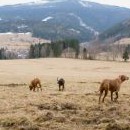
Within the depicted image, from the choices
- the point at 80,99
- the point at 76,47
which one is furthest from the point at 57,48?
the point at 80,99

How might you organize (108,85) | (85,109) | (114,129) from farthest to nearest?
(108,85) < (85,109) < (114,129)

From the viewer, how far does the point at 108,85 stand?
23312 millimetres

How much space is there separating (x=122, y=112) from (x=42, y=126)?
433 cm

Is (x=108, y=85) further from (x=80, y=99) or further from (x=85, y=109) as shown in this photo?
(x=85, y=109)

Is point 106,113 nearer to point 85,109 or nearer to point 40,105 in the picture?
point 85,109

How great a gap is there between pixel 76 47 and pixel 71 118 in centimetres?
14664

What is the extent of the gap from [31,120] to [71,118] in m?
1.69

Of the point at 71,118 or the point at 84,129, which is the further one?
the point at 71,118

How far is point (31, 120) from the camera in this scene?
17.1 metres

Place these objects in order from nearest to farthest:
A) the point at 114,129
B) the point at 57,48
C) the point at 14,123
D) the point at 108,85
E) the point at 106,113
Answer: the point at 114,129 → the point at 14,123 → the point at 106,113 → the point at 108,85 → the point at 57,48

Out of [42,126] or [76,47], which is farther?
[76,47]

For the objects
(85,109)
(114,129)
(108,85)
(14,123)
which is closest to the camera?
(114,129)

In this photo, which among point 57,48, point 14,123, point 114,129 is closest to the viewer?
point 114,129

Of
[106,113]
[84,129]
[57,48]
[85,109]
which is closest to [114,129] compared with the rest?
[84,129]
